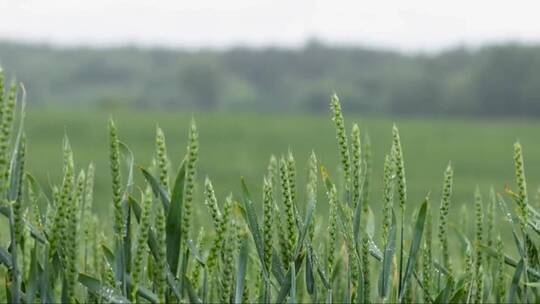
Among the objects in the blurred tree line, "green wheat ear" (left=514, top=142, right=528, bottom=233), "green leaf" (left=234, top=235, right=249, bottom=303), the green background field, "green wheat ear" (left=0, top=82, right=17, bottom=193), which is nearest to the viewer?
"green wheat ear" (left=0, top=82, right=17, bottom=193)

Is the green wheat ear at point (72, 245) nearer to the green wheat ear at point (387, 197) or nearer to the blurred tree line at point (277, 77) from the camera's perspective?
the green wheat ear at point (387, 197)

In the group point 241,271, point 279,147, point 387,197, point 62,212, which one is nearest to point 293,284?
point 241,271

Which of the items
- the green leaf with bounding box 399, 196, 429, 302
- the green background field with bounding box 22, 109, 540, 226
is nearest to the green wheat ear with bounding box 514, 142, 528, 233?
the green leaf with bounding box 399, 196, 429, 302

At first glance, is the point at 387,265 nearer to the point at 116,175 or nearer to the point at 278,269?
the point at 278,269

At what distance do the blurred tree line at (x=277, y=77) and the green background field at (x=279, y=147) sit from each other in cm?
2152

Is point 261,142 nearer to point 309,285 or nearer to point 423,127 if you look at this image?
point 423,127

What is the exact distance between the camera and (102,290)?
98cm

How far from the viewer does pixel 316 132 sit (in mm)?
48750

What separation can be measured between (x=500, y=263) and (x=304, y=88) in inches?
3768

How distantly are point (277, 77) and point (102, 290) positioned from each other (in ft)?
332

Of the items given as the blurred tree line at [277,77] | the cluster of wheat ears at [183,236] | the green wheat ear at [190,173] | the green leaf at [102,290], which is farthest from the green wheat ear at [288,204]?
the blurred tree line at [277,77]

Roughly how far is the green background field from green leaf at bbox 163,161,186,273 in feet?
69.8

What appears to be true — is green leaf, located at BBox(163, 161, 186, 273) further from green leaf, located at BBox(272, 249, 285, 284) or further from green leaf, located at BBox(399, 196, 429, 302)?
green leaf, located at BBox(399, 196, 429, 302)

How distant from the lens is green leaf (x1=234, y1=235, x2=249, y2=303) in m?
1.02
